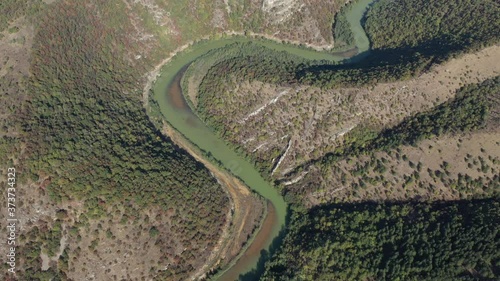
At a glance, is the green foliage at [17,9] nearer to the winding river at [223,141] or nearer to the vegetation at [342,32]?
the winding river at [223,141]

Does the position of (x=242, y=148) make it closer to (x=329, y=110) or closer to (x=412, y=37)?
(x=329, y=110)

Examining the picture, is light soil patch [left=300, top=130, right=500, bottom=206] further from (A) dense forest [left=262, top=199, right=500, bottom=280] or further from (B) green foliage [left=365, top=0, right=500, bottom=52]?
(B) green foliage [left=365, top=0, right=500, bottom=52]

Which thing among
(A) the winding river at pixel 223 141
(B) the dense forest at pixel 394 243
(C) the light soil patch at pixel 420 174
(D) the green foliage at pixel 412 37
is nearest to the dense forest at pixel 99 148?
(A) the winding river at pixel 223 141

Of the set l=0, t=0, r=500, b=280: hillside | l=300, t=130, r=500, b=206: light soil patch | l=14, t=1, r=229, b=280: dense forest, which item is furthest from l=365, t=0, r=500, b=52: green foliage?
l=14, t=1, r=229, b=280: dense forest

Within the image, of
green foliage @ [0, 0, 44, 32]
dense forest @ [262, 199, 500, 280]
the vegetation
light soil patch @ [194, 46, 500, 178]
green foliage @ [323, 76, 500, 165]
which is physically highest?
green foliage @ [0, 0, 44, 32]

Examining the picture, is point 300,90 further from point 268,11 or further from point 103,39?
point 103,39

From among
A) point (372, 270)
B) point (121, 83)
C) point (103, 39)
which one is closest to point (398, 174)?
point (372, 270)
